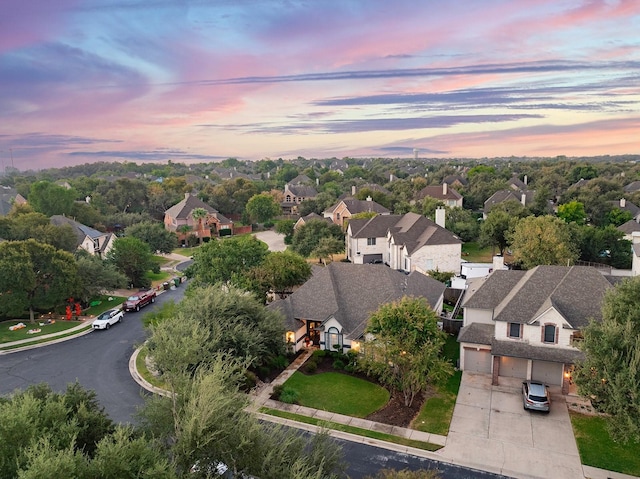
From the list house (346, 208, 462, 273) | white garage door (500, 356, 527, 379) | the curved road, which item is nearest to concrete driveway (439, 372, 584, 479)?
white garage door (500, 356, 527, 379)

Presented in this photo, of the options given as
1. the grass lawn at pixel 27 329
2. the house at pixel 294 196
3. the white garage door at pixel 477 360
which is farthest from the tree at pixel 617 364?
the house at pixel 294 196

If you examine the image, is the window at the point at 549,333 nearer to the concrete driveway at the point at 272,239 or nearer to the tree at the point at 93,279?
the tree at the point at 93,279

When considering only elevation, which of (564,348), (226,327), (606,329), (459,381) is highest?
(606,329)

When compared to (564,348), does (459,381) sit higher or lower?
lower

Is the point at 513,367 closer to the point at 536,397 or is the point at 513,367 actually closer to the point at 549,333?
the point at 549,333

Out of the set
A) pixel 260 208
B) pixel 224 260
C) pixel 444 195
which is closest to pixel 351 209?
pixel 260 208

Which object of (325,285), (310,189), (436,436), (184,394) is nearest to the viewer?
(184,394)

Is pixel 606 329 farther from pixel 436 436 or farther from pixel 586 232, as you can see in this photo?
pixel 586 232

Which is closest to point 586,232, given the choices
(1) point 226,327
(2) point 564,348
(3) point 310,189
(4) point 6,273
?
(2) point 564,348
